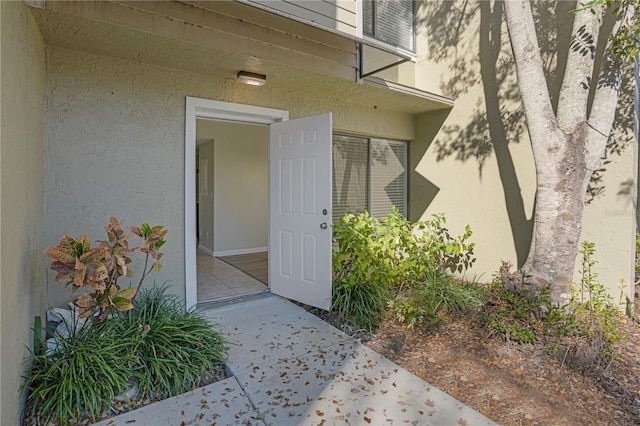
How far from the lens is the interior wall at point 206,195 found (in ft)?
24.0

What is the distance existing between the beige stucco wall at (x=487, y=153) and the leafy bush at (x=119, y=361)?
4290 millimetres

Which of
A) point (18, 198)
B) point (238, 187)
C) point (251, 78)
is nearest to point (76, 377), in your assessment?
point (18, 198)

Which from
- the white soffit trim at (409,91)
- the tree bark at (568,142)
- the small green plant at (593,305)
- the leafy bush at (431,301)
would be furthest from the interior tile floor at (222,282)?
the small green plant at (593,305)

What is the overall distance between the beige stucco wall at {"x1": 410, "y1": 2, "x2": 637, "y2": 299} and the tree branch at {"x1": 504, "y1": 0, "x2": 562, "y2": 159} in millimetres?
1004

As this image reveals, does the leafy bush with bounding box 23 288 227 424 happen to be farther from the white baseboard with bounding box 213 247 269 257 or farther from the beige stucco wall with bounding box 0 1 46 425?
the white baseboard with bounding box 213 247 269 257

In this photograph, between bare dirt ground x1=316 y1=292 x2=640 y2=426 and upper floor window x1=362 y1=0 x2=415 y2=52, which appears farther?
upper floor window x1=362 y1=0 x2=415 y2=52

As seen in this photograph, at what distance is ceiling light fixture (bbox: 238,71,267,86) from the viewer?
→ 3.80 metres

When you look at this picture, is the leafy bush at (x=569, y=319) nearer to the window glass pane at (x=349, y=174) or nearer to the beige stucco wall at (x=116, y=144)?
the window glass pane at (x=349, y=174)

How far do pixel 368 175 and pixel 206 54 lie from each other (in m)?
3.23

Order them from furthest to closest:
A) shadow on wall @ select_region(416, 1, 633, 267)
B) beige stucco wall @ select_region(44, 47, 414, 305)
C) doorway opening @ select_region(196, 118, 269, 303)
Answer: doorway opening @ select_region(196, 118, 269, 303) → shadow on wall @ select_region(416, 1, 633, 267) → beige stucco wall @ select_region(44, 47, 414, 305)

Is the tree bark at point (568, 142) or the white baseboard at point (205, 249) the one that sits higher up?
the tree bark at point (568, 142)

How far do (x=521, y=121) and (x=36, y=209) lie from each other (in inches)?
225

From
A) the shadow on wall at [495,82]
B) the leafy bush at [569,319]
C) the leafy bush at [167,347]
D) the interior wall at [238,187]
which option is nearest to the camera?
the leafy bush at [167,347]

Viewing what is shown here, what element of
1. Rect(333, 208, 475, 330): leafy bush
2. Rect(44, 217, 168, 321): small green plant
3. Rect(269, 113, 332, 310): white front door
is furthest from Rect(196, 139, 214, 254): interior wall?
Rect(44, 217, 168, 321): small green plant
